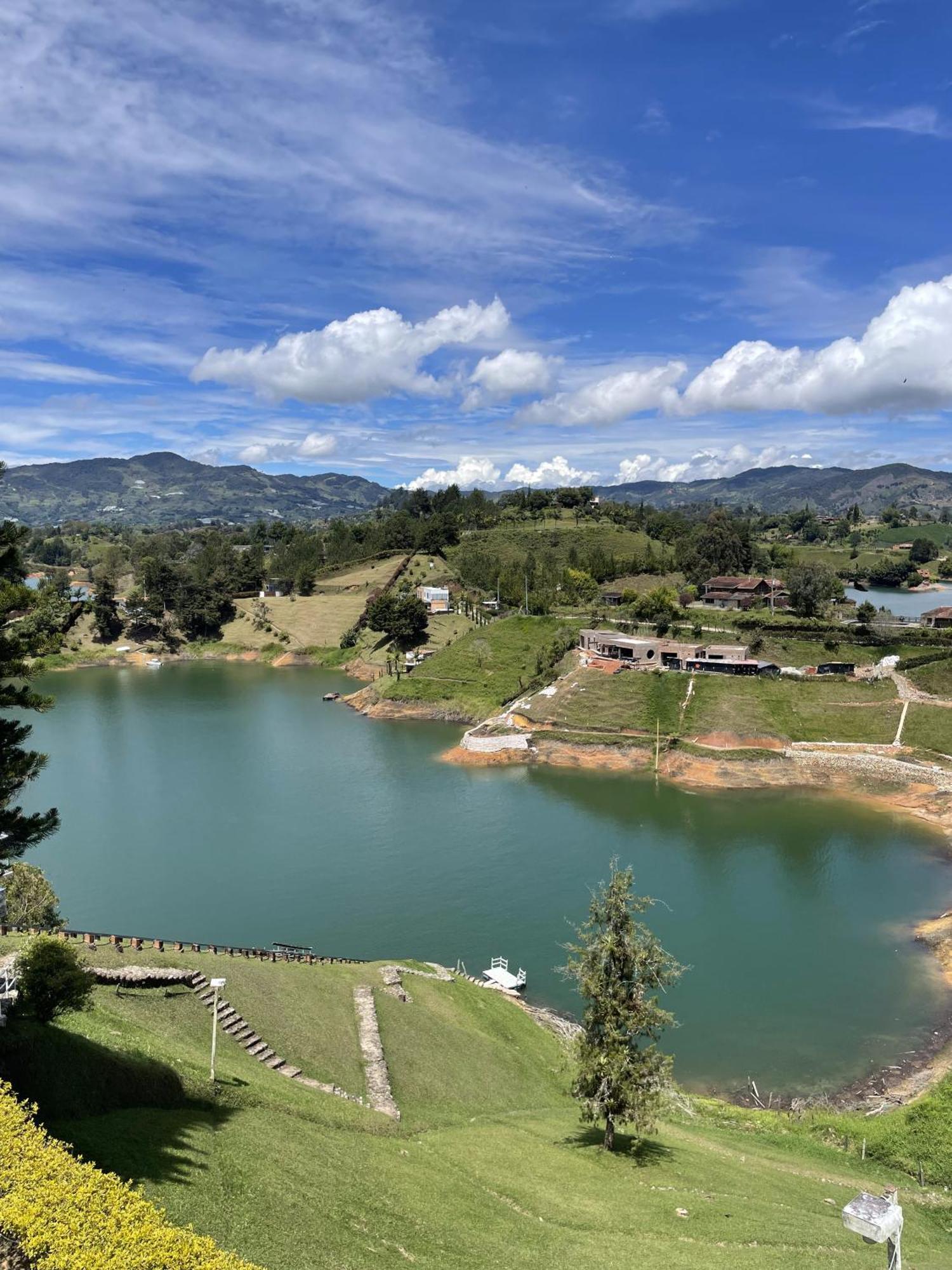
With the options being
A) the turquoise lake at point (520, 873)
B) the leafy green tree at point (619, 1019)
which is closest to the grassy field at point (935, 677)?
the turquoise lake at point (520, 873)

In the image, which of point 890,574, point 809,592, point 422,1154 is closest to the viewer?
point 422,1154

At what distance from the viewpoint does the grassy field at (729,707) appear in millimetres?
63188

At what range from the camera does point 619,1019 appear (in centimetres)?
1806

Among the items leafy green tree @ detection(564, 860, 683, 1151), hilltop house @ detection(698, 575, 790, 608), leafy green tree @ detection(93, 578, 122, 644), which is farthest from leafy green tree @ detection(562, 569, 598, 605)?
leafy green tree @ detection(564, 860, 683, 1151)

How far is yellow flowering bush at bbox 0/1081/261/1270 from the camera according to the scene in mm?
7898

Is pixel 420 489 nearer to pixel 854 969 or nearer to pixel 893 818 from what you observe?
pixel 893 818

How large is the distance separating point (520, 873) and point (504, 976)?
10777 mm

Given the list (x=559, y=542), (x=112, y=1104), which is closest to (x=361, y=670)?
(x=559, y=542)

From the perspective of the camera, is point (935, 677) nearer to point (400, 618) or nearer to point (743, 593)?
point (743, 593)

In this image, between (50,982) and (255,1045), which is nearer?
(50,982)

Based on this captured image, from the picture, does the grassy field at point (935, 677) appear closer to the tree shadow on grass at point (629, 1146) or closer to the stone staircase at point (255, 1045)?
the tree shadow on grass at point (629, 1146)

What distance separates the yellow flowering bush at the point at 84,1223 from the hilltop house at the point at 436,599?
9981 cm

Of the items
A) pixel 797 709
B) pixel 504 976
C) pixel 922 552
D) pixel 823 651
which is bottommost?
pixel 504 976

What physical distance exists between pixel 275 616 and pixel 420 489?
73378 mm
